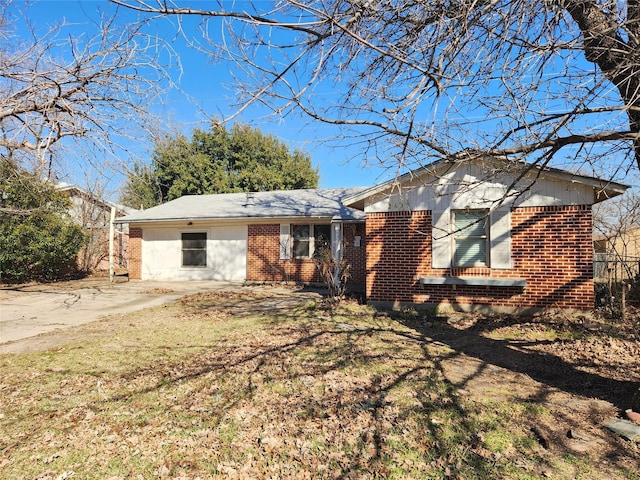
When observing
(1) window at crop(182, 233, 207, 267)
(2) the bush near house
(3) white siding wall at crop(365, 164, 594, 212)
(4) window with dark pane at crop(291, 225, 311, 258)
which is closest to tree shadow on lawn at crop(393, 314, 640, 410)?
(3) white siding wall at crop(365, 164, 594, 212)

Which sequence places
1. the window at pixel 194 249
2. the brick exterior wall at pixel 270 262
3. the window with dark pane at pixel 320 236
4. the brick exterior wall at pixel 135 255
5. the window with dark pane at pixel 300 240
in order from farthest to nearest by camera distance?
the brick exterior wall at pixel 135 255, the window at pixel 194 249, the window with dark pane at pixel 300 240, the brick exterior wall at pixel 270 262, the window with dark pane at pixel 320 236

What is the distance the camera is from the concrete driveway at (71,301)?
8070 millimetres

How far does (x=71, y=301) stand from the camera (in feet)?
37.3

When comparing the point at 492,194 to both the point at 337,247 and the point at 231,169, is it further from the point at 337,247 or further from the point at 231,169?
the point at 231,169

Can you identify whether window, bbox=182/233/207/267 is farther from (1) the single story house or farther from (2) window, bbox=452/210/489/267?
(2) window, bbox=452/210/489/267

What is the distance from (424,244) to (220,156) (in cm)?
2559

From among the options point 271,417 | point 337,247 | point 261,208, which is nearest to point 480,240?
point 337,247

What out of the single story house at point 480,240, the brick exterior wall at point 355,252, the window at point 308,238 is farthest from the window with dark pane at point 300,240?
the single story house at point 480,240

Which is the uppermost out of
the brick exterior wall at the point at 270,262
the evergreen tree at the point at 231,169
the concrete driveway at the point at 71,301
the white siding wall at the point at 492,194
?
the evergreen tree at the point at 231,169

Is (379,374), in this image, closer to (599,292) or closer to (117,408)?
(117,408)

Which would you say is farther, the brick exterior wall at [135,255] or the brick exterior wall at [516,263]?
the brick exterior wall at [135,255]

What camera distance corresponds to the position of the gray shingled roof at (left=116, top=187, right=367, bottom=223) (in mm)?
14609

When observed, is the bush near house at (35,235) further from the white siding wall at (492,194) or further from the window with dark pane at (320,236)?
the white siding wall at (492,194)

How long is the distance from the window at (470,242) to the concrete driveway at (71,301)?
832 centimetres
